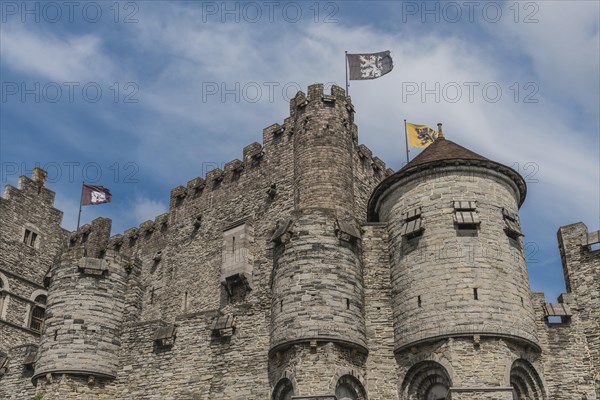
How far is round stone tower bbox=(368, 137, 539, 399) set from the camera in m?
22.4

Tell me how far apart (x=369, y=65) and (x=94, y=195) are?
17.5 metres

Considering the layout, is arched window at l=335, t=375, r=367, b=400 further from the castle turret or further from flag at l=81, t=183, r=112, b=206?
flag at l=81, t=183, r=112, b=206

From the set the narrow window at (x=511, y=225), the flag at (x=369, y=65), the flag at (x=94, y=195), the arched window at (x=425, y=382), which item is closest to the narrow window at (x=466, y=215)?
the narrow window at (x=511, y=225)

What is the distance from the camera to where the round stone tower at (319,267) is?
23312 mm

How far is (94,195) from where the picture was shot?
41.0 meters

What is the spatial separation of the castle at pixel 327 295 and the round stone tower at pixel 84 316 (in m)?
0.05

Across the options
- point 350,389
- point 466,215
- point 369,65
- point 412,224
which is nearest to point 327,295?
point 350,389

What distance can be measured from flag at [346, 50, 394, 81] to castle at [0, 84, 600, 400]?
3.31 feet

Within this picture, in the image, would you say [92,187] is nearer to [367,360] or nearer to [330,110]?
[330,110]

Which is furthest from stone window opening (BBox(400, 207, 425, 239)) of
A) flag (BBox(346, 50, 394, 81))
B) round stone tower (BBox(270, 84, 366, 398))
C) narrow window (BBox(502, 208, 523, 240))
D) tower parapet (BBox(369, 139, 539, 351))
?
flag (BBox(346, 50, 394, 81))

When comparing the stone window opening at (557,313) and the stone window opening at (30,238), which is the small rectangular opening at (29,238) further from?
the stone window opening at (557,313)

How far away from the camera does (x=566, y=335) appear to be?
24.9 metres

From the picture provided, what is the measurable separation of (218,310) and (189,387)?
2676 millimetres

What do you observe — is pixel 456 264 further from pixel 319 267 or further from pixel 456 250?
pixel 319 267
